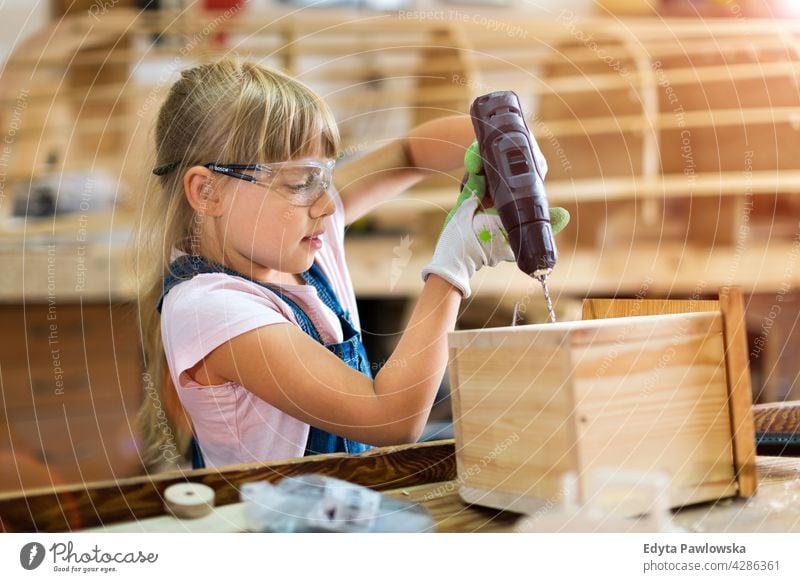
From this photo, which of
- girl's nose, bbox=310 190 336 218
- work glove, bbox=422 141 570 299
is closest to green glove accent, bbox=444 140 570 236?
work glove, bbox=422 141 570 299

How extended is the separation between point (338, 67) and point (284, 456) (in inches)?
19.0

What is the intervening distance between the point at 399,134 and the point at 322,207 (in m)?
0.22

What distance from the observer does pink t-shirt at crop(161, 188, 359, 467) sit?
2.20 ft

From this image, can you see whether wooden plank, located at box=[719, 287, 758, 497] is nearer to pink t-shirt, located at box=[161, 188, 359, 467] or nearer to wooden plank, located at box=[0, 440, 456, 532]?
wooden plank, located at box=[0, 440, 456, 532]

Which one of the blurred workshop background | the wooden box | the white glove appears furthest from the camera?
the blurred workshop background

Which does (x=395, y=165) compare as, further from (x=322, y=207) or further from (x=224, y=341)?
(x=224, y=341)

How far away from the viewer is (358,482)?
61 centimetres

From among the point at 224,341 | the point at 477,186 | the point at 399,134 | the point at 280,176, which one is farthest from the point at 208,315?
the point at 399,134

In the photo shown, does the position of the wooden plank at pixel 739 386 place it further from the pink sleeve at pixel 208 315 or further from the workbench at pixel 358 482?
the pink sleeve at pixel 208 315

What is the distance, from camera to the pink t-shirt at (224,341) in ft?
2.20

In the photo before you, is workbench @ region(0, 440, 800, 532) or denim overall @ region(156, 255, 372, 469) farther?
denim overall @ region(156, 255, 372, 469)

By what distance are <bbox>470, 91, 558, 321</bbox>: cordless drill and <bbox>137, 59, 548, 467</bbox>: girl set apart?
45mm
